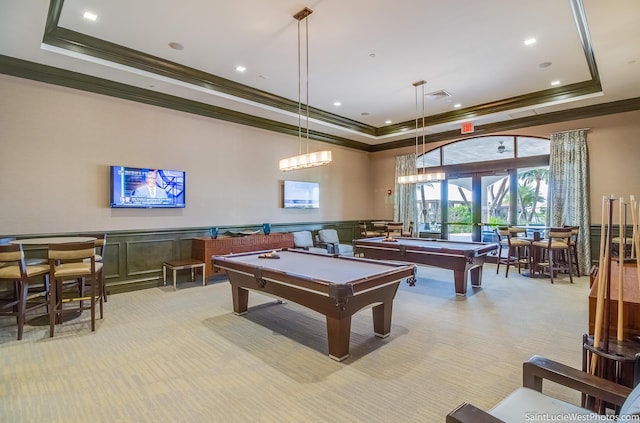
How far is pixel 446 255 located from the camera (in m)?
5.00

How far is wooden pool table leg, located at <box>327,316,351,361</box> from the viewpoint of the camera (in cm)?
292

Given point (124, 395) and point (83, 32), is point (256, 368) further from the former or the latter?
point (83, 32)

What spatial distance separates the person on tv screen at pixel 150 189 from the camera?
5418 mm

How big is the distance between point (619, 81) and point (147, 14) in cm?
716

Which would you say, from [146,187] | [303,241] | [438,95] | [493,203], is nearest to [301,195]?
A: [303,241]

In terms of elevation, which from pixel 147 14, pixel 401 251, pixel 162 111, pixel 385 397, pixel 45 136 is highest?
pixel 147 14

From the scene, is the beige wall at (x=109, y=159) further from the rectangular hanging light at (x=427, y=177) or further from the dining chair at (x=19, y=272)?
the rectangular hanging light at (x=427, y=177)

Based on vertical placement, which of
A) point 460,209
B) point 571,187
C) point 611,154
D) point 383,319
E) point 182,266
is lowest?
point 383,319

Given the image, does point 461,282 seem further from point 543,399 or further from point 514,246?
point 543,399

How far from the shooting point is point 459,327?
3.76m

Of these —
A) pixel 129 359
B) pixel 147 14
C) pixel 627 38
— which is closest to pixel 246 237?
pixel 129 359

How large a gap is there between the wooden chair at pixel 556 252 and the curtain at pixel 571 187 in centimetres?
38

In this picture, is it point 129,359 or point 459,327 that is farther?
point 459,327

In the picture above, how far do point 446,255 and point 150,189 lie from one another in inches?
201
